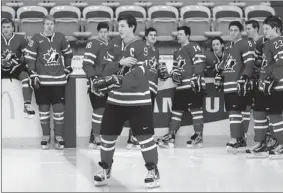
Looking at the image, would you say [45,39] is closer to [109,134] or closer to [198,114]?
[198,114]

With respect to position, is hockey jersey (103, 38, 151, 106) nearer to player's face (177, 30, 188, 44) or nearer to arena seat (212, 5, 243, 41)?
player's face (177, 30, 188, 44)

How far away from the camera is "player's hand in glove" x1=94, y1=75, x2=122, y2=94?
380 cm

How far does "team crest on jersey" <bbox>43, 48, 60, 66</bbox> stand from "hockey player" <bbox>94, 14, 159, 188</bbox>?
216 cm

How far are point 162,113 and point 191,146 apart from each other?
565mm

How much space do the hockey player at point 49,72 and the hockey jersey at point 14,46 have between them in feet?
0.96

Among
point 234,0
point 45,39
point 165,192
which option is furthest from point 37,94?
point 234,0

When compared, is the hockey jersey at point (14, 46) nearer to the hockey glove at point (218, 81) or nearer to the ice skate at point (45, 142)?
the ice skate at point (45, 142)

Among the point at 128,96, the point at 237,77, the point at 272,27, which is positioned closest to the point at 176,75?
the point at 237,77

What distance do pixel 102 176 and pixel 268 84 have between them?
6.99 ft

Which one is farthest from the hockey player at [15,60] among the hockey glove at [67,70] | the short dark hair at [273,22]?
the short dark hair at [273,22]

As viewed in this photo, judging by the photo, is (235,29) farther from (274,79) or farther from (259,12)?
(259,12)

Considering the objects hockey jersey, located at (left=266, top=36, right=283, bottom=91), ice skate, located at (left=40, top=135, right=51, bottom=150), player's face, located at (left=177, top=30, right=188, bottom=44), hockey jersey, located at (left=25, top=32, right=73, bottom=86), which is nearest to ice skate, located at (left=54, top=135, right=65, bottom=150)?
ice skate, located at (left=40, top=135, right=51, bottom=150)

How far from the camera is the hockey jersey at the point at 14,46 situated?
6.27 meters

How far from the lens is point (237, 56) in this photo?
19.1 ft
